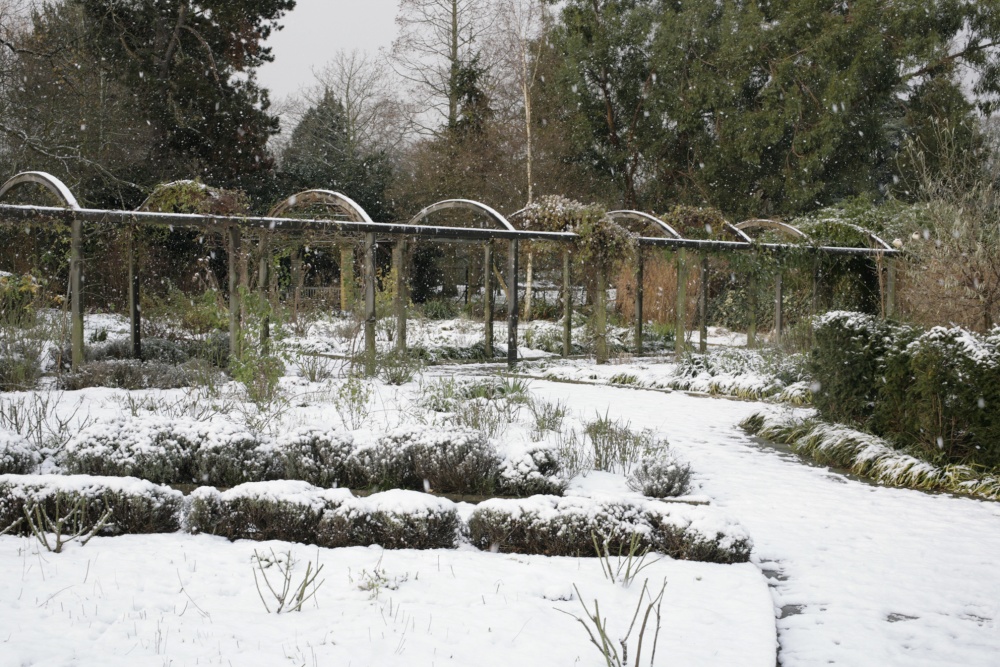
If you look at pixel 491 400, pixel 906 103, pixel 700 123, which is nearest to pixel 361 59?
pixel 700 123

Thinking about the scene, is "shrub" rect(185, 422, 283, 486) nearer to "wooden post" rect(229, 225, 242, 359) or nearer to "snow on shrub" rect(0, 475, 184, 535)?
"snow on shrub" rect(0, 475, 184, 535)

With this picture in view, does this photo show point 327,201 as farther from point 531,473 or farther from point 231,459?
point 531,473

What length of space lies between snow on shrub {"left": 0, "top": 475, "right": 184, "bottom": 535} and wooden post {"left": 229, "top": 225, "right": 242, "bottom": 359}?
3.57 m

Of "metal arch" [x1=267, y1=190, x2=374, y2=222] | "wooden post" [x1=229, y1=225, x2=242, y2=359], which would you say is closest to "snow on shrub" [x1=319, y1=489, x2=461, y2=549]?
"wooden post" [x1=229, y1=225, x2=242, y2=359]

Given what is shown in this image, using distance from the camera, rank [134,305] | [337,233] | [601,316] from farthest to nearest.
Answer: [601,316]
[337,233]
[134,305]

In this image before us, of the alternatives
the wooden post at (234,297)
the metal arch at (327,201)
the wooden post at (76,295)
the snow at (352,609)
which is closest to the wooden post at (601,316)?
the metal arch at (327,201)

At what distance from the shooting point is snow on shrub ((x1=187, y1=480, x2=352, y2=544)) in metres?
4.17

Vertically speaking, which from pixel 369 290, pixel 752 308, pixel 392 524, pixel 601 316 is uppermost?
pixel 369 290

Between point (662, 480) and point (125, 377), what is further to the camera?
point (125, 377)

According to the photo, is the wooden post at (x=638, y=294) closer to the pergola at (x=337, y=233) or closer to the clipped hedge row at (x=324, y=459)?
the pergola at (x=337, y=233)

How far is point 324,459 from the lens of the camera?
17.0 feet

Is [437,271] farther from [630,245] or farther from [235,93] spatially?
[630,245]

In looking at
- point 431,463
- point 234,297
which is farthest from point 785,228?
point 431,463

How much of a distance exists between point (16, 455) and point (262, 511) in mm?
1669
